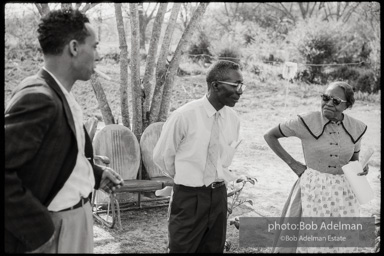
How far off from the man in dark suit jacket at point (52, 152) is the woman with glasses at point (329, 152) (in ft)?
6.73

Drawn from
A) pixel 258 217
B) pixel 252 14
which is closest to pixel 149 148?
pixel 258 217

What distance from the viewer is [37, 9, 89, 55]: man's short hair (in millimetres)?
A: 2357

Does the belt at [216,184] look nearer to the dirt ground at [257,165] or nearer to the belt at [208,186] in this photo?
the belt at [208,186]

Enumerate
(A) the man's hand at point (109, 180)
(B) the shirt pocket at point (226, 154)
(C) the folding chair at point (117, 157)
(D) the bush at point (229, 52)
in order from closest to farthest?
(A) the man's hand at point (109, 180) → (B) the shirt pocket at point (226, 154) → (C) the folding chair at point (117, 157) → (D) the bush at point (229, 52)

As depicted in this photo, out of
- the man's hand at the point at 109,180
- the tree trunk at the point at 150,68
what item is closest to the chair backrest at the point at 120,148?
the tree trunk at the point at 150,68

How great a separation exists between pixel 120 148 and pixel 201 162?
271 centimetres

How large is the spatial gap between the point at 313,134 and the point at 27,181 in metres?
2.50

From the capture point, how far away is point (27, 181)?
7.06 ft

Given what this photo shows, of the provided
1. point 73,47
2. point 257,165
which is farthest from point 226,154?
point 257,165

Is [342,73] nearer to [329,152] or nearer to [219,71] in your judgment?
[329,152]

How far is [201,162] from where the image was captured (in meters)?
3.55

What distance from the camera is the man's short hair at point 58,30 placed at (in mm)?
2357

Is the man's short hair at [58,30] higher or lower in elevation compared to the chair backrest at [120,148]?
higher

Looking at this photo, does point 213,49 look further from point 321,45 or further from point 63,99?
point 63,99
